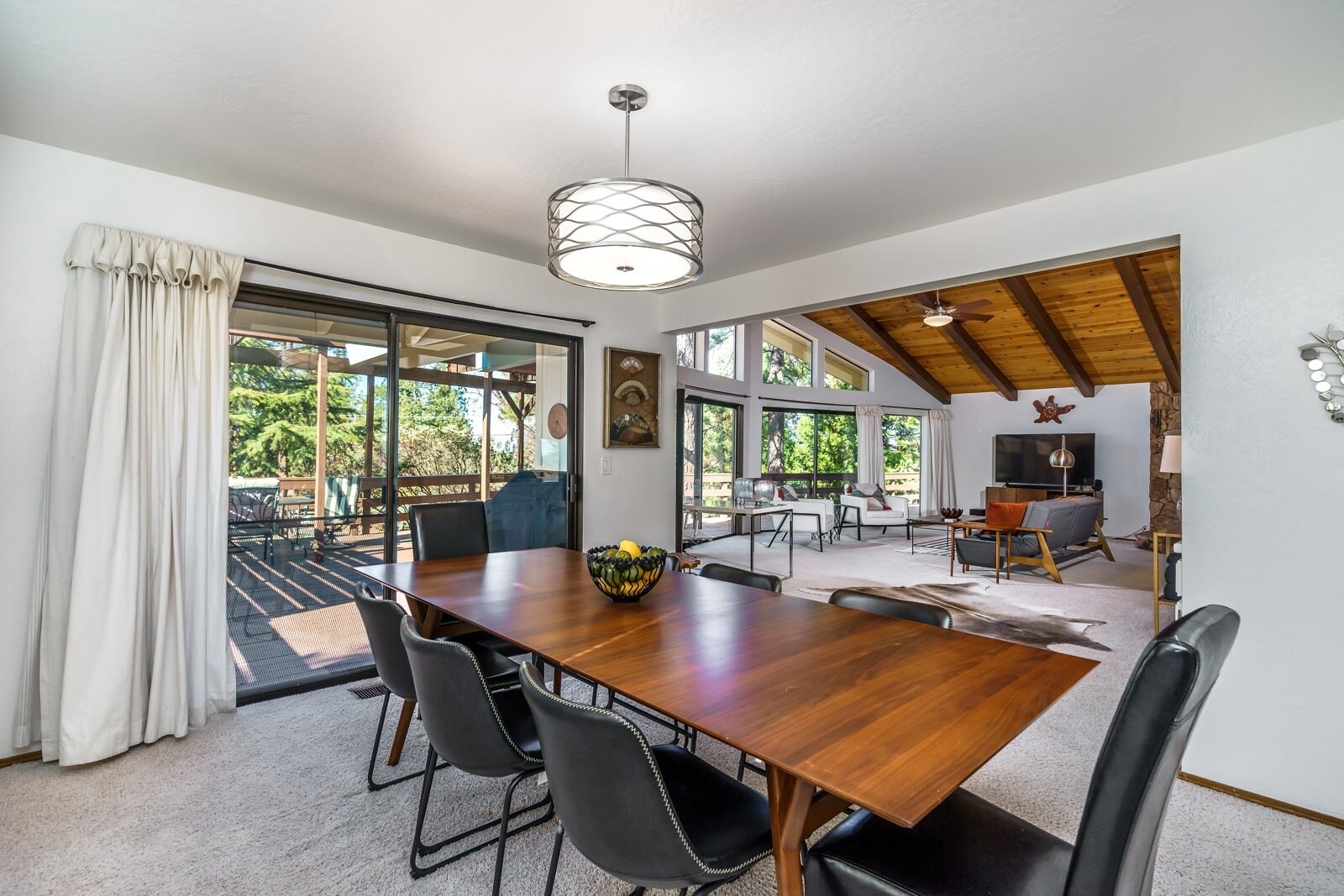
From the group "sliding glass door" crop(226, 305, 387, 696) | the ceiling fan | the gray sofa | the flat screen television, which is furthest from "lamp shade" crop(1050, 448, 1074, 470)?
"sliding glass door" crop(226, 305, 387, 696)

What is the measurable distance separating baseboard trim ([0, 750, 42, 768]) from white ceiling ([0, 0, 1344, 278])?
8.09 ft

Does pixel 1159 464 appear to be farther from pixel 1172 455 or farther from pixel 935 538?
pixel 1172 455

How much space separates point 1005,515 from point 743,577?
16.2 ft

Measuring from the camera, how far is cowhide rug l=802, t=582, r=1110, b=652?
4145mm

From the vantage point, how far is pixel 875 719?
3.95ft

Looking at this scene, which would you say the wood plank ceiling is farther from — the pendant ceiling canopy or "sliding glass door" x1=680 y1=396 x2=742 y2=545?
the pendant ceiling canopy

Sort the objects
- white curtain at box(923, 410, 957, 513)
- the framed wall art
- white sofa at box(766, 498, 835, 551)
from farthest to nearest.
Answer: white curtain at box(923, 410, 957, 513)
white sofa at box(766, 498, 835, 551)
the framed wall art

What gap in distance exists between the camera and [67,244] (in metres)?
2.61

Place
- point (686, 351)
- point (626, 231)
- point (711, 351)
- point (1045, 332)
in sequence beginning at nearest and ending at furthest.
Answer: point (626, 231) → point (1045, 332) → point (686, 351) → point (711, 351)

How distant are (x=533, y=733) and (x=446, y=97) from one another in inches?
82.8

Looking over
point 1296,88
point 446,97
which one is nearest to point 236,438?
point 446,97

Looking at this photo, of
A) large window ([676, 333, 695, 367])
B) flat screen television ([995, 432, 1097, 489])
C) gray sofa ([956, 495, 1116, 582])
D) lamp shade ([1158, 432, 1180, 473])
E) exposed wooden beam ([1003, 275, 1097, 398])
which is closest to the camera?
lamp shade ([1158, 432, 1180, 473])

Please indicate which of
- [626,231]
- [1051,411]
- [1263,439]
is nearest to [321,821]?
[626,231]

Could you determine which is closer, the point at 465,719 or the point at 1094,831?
the point at 1094,831
